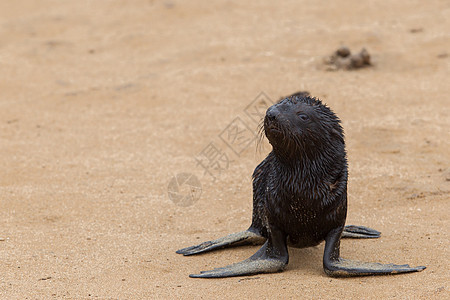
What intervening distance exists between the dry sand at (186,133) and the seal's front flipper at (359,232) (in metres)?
0.06

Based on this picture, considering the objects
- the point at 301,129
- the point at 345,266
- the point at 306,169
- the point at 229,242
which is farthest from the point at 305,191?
the point at 229,242

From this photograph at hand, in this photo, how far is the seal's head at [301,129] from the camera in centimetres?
389

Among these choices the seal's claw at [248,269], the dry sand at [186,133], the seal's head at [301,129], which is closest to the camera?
the seal's head at [301,129]

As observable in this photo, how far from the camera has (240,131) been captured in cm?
711

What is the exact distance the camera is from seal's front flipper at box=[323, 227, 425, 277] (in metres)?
3.93

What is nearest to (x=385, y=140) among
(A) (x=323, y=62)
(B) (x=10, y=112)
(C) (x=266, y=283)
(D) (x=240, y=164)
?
(D) (x=240, y=164)

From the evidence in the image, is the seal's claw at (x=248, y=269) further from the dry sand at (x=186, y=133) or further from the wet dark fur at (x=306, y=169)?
the wet dark fur at (x=306, y=169)

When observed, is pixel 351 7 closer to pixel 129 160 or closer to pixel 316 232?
pixel 129 160

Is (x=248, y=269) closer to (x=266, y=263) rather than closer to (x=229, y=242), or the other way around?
(x=266, y=263)

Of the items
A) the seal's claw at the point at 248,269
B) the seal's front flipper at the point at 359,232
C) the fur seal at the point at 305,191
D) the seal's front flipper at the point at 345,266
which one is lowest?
the seal's front flipper at the point at 359,232

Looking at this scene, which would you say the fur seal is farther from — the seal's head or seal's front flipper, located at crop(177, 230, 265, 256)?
seal's front flipper, located at crop(177, 230, 265, 256)

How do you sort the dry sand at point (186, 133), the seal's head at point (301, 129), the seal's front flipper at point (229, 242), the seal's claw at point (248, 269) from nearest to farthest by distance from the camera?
1. the seal's head at point (301, 129)
2. the seal's claw at point (248, 269)
3. the dry sand at point (186, 133)
4. the seal's front flipper at point (229, 242)

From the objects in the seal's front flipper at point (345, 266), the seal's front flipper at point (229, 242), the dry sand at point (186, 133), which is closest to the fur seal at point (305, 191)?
the seal's front flipper at point (345, 266)

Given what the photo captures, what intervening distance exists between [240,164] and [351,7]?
518cm
